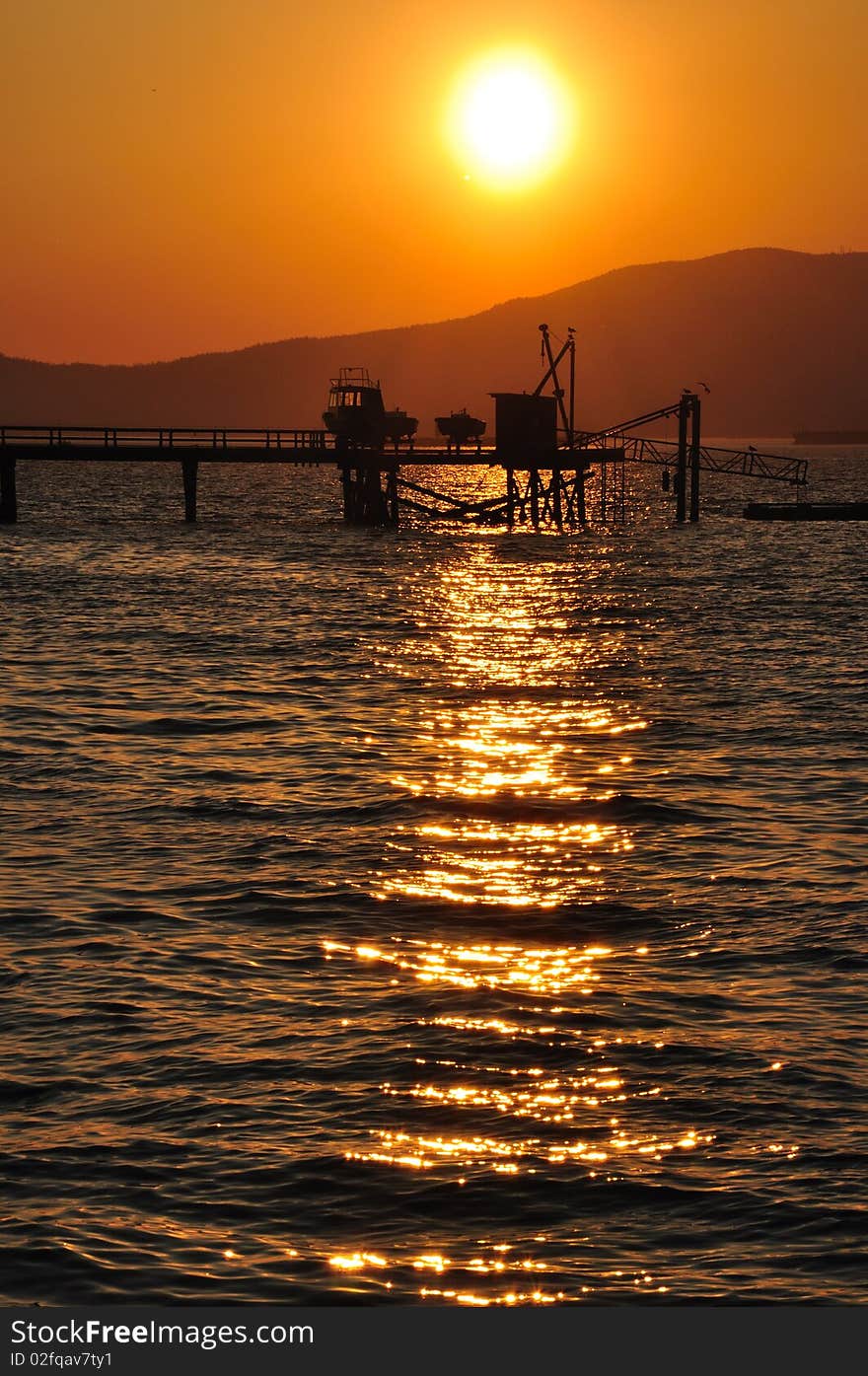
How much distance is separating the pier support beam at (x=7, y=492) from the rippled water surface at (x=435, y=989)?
60.2 metres

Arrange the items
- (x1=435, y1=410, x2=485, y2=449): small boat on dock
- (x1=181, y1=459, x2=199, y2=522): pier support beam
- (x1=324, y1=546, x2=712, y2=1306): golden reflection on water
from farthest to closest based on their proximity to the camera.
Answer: (x1=435, y1=410, x2=485, y2=449): small boat on dock, (x1=181, y1=459, x2=199, y2=522): pier support beam, (x1=324, y1=546, x2=712, y2=1306): golden reflection on water

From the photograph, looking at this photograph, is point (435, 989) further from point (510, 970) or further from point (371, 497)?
point (371, 497)

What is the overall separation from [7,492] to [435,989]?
87.1m

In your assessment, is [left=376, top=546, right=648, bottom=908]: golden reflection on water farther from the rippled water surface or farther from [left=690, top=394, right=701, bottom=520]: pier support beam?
[left=690, top=394, right=701, bottom=520]: pier support beam

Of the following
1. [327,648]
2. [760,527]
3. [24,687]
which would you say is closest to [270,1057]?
[24,687]

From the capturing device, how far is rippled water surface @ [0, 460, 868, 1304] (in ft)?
37.8

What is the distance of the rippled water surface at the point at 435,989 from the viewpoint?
11.5m

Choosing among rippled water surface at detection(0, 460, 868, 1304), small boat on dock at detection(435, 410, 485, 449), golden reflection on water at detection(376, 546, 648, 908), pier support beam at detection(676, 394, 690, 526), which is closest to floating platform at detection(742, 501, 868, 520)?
pier support beam at detection(676, 394, 690, 526)

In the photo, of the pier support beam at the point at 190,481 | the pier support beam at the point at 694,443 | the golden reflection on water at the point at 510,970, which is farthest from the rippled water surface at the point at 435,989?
the pier support beam at the point at 190,481

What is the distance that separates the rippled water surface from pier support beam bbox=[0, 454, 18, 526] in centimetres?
6016

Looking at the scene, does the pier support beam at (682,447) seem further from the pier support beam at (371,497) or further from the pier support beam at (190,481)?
the pier support beam at (190,481)

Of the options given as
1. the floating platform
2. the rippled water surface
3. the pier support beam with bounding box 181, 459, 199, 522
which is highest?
the pier support beam with bounding box 181, 459, 199, 522

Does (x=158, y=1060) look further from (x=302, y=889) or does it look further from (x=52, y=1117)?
(x=302, y=889)

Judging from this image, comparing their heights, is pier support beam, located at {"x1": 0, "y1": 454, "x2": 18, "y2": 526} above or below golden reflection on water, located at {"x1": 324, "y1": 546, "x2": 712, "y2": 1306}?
above
